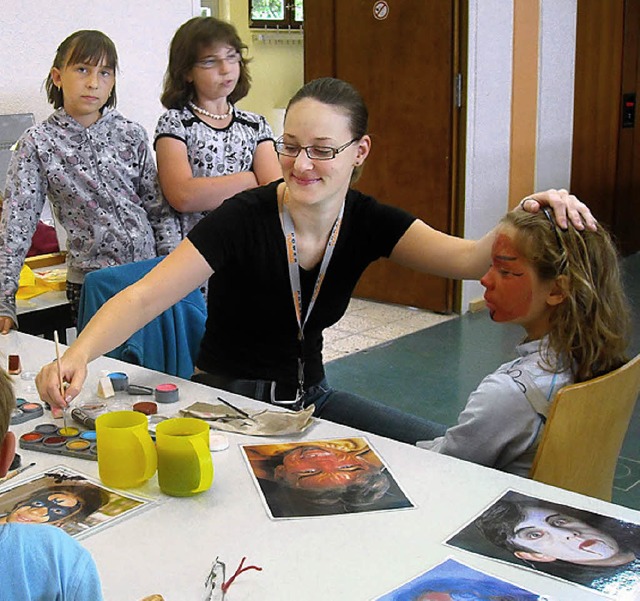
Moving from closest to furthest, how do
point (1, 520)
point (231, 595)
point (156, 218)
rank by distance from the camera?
1. point (231, 595)
2. point (1, 520)
3. point (156, 218)

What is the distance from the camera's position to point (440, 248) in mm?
2107

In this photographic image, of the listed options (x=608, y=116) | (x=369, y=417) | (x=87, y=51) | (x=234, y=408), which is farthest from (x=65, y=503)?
(x=608, y=116)

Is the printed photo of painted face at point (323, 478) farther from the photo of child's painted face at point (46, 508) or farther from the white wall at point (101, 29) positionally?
the white wall at point (101, 29)

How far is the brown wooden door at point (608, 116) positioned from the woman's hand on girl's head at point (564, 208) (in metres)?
4.86

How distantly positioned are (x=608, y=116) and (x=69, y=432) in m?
5.85

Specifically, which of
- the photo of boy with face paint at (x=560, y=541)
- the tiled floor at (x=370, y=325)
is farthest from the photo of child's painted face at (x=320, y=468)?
the tiled floor at (x=370, y=325)

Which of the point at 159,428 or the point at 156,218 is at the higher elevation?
the point at 156,218

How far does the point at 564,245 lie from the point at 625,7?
18.1 feet

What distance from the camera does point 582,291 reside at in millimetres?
1579

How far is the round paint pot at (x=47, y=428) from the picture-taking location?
1618 millimetres

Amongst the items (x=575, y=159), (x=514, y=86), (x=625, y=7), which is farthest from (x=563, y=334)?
(x=625, y=7)

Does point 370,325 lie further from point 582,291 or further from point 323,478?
point 323,478

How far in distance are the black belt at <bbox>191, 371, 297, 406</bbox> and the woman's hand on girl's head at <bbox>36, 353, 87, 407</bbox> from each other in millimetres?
455

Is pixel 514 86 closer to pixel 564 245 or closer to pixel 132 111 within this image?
pixel 132 111
